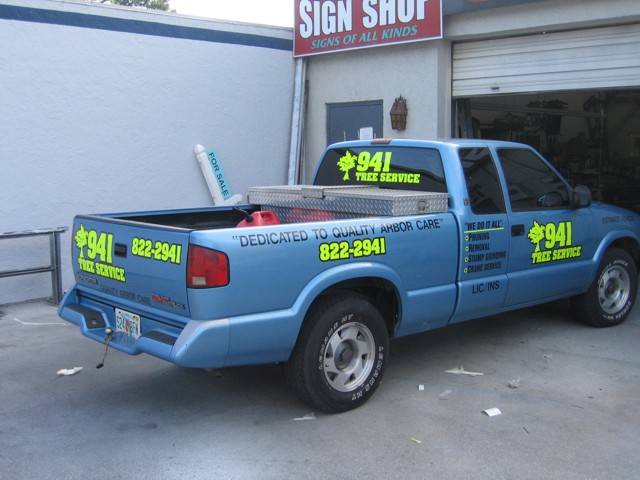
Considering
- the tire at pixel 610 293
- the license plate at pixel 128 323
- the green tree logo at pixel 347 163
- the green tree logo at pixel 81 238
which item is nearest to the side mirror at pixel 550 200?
the tire at pixel 610 293

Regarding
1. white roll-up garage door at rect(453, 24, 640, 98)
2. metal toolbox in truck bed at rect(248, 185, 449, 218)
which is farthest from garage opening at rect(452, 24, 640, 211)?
metal toolbox in truck bed at rect(248, 185, 449, 218)

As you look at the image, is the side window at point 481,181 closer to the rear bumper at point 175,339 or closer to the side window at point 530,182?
the side window at point 530,182

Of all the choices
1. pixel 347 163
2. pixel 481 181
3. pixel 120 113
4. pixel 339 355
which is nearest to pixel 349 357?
pixel 339 355

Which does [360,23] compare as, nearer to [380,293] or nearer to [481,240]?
[481,240]

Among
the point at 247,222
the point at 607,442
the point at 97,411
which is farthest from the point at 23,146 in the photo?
the point at 607,442

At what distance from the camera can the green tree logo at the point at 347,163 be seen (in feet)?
21.1

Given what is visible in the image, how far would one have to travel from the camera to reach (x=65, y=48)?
8586mm

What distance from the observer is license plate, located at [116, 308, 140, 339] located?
469 cm

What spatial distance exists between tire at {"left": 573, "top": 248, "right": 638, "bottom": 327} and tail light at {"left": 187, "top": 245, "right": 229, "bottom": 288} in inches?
166

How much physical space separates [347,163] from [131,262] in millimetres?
2514

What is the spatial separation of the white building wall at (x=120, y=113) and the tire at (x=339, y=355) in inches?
201

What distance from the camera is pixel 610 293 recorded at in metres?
7.15

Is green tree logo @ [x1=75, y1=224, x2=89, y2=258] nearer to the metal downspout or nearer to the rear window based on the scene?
the rear window

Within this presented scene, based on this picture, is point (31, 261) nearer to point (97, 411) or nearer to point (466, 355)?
point (97, 411)
